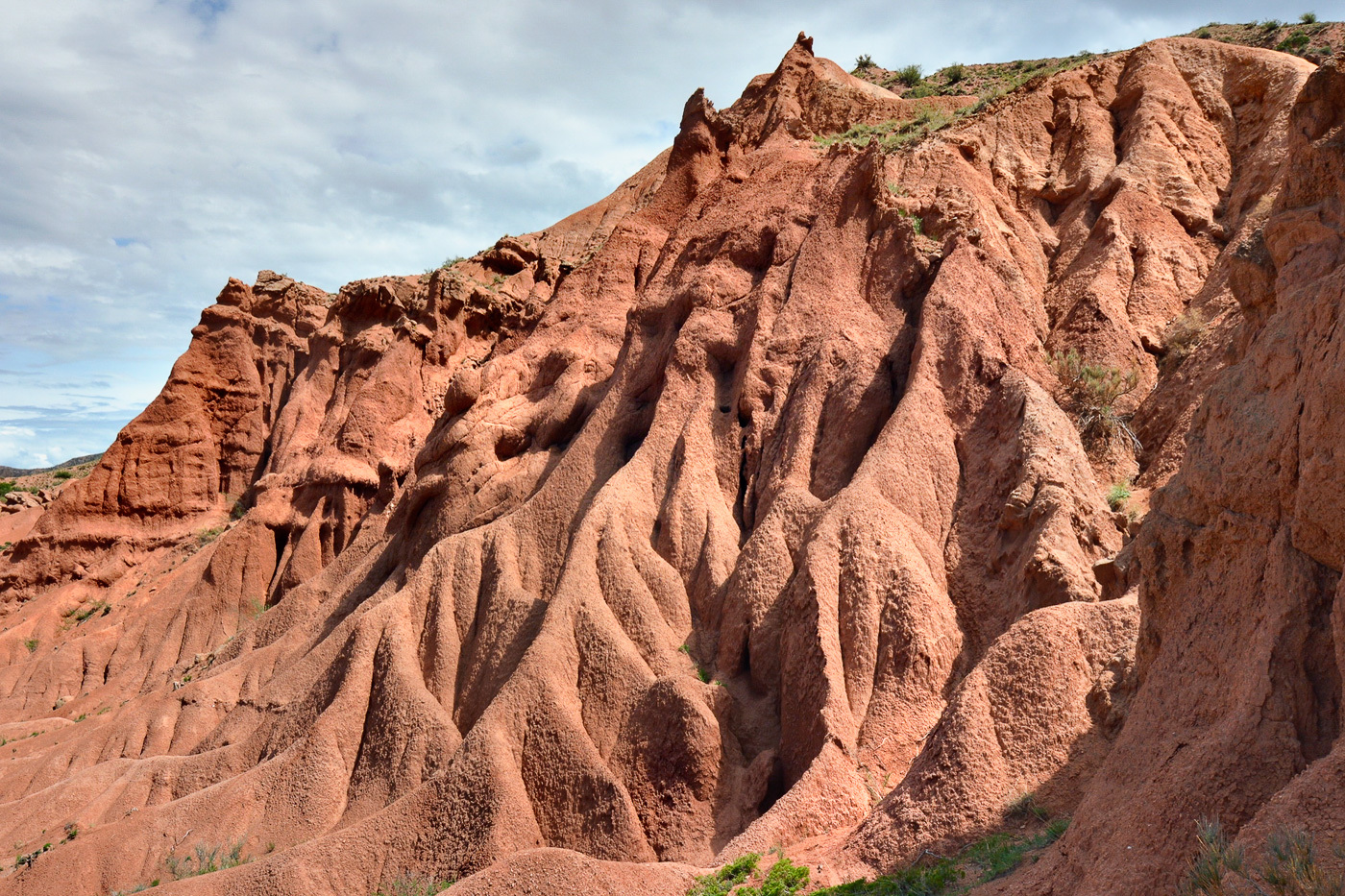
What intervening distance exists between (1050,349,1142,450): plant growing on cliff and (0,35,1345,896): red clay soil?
0.21 m

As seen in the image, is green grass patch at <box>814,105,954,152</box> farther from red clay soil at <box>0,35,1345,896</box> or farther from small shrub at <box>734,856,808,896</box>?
small shrub at <box>734,856,808,896</box>

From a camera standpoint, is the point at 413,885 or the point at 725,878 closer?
the point at 725,878

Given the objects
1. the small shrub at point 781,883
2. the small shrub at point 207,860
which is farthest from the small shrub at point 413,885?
the small shrub at point 781,883

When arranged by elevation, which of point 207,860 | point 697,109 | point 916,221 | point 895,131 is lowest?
point 207,860

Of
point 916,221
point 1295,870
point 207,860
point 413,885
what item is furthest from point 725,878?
point 916,221

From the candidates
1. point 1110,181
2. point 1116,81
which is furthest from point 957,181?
point 1116,81

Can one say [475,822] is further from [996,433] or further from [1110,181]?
[1110,181]

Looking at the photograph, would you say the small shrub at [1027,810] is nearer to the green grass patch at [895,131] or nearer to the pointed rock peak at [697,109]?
the green grass patch at [895,131]

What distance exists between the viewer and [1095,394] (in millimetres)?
15164

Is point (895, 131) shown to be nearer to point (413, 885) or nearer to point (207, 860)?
point (413, 885)

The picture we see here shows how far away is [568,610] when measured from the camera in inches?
578

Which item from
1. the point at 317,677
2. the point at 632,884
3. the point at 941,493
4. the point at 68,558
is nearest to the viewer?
the point at 632,884

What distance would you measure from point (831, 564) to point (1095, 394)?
5.59 meters

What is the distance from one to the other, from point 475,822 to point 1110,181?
15.7 m
